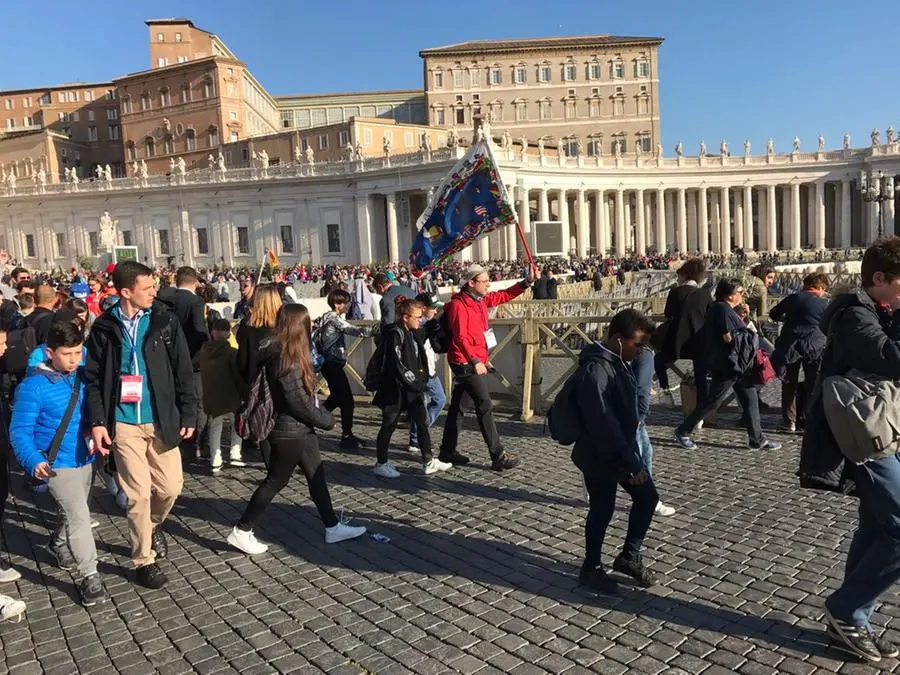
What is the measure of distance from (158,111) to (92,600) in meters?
73.8

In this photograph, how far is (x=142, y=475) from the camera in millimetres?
4562

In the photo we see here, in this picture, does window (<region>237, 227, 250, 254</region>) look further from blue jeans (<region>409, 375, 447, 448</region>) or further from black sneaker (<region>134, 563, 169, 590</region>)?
black sneaker (<region>134, 563, 169, 590</region>)

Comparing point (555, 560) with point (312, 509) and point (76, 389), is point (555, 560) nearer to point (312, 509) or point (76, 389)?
point (312, 509)

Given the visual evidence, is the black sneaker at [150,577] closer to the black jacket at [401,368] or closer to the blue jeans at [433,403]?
the black jacket at [401,368]

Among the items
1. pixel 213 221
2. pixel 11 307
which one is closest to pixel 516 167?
pixel 213 221

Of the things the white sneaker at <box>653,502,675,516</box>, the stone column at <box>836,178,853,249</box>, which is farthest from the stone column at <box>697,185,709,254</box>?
the white sneaker at <box>653,502,675,516</box>

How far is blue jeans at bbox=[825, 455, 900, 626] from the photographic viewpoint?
3.25 metres

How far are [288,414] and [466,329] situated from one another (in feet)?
7.41

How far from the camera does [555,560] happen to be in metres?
4.77

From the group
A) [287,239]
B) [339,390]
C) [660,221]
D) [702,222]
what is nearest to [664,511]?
[339,390]

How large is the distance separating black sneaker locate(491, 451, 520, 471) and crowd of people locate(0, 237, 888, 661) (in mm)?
21

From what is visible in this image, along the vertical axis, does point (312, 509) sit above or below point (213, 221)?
below

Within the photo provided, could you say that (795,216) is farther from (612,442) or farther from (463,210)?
(612,442)

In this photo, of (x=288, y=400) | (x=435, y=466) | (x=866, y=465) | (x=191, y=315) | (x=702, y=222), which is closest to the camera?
(x=866, y=465)
